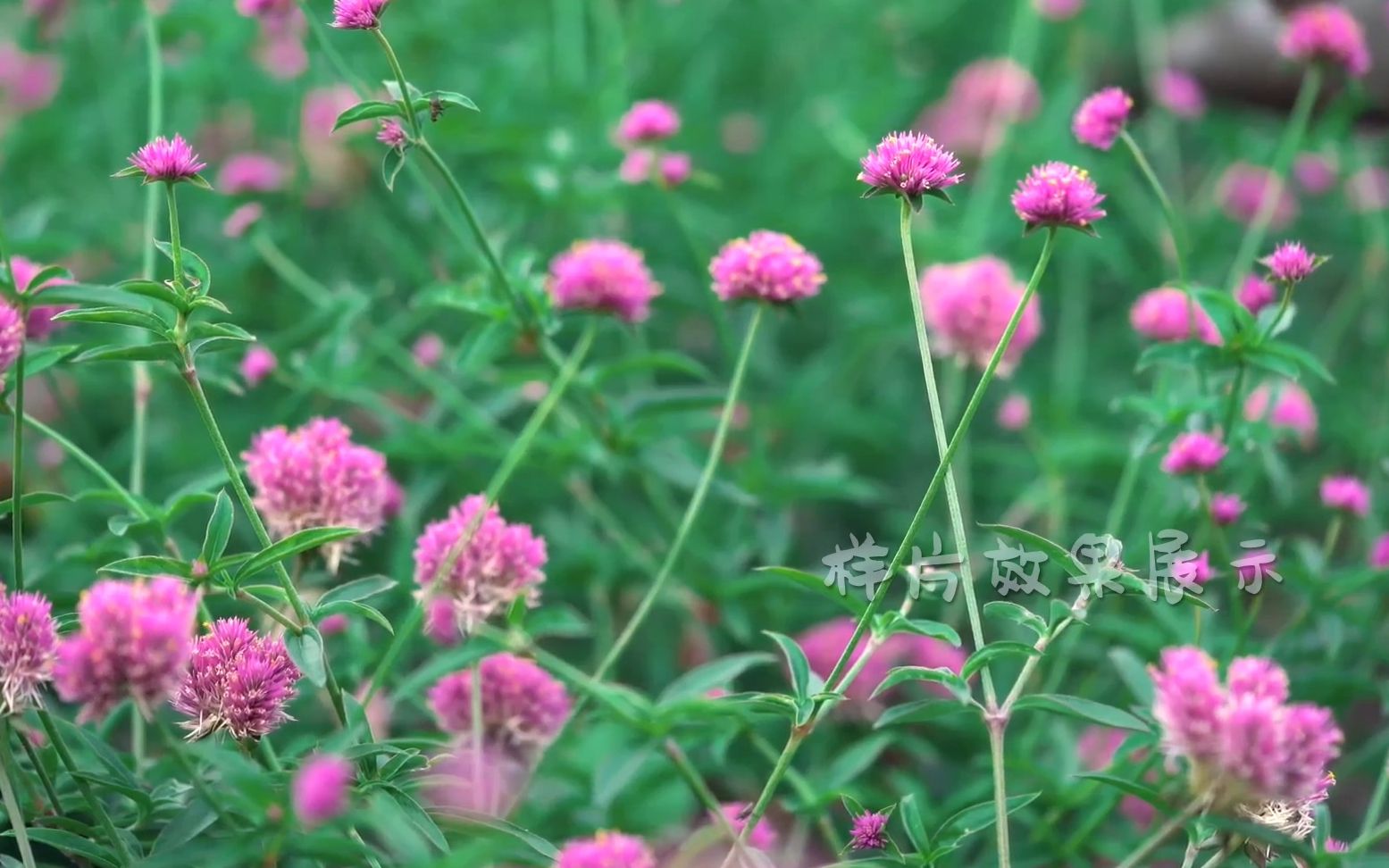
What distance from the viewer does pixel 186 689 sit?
100 centimetres

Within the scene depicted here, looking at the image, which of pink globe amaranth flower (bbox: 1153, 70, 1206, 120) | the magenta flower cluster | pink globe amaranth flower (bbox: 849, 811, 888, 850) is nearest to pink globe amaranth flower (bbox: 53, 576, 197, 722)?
pink globe amaranth flower (bbox: 849, 811, 888, 850)

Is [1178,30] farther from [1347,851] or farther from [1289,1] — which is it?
[1347,851]

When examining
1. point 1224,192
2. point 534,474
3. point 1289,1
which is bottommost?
point 534,474

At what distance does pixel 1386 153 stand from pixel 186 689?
9.52ft

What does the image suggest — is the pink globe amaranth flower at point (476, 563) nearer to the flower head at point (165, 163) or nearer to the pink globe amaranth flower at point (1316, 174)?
the flower head at point (165, 163)

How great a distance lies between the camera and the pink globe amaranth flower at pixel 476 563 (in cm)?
112

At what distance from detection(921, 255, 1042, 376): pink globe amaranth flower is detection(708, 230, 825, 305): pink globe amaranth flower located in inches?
17.6

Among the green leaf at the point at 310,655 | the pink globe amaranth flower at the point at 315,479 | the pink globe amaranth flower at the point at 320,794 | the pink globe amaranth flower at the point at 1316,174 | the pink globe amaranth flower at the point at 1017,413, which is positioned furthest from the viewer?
the pink globe amaranth flower at the point at 1316,174

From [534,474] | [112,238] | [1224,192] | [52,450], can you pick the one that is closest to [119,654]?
[534,474]

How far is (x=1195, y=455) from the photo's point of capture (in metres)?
1.29

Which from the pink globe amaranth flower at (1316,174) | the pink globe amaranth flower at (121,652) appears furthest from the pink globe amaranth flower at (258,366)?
the pink globe amaranth flower at (1316,174)

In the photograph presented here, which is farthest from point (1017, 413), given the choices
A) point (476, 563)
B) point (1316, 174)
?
point (1316, 174)

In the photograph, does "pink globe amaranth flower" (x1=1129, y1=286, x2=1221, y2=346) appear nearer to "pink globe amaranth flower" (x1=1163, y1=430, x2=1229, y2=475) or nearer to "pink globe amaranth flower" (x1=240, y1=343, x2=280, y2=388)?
"pink globe amaranth flower" (x1=1163, y1=430, x2=1229, y2=475)

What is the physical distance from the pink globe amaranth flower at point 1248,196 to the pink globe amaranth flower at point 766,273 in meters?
1.38
